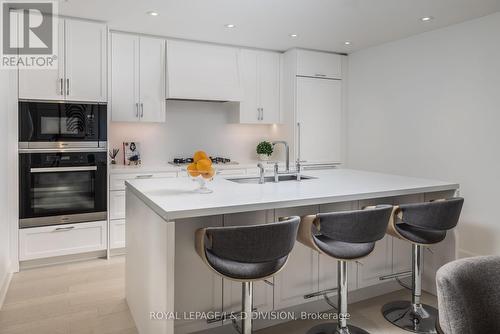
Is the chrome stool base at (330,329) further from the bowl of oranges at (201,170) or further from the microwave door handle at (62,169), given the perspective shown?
the microwave door handle at (62,169)

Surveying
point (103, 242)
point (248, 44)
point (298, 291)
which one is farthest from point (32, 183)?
point (248, 44)

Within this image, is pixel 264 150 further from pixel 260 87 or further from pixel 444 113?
pixel 444 113

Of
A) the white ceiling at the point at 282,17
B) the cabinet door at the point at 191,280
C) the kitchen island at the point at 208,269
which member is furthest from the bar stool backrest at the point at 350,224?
the white ceiling at the point at 282,17

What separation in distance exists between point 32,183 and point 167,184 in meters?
1.75

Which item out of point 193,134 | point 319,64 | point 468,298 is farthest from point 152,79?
point 468,298

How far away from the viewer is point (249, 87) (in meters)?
4.93

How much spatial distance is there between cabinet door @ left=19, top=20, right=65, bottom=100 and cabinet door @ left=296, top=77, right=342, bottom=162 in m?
2.86

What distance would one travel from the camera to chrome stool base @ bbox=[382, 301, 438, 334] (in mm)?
2436

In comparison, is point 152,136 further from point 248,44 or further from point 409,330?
point 409,330

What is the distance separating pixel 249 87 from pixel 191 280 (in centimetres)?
331

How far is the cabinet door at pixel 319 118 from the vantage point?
5.01 m

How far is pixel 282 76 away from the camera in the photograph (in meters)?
5.15

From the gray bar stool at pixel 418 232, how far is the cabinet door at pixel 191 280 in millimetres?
1195
